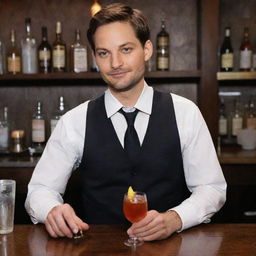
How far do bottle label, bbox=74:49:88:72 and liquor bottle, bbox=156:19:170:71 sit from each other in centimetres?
45

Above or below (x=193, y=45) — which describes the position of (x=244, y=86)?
below

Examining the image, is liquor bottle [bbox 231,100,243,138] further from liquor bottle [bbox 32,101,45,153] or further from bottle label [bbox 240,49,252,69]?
liquor bottle [bbox 32,101,45,153]

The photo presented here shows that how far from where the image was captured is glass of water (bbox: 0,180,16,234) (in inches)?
50.8

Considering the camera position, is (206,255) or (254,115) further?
(254,115)

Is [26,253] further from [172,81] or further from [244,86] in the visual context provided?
[244,86]

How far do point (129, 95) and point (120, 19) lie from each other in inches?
11.1

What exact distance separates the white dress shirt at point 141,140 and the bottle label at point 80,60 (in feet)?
3.41

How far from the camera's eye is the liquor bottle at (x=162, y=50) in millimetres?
2768

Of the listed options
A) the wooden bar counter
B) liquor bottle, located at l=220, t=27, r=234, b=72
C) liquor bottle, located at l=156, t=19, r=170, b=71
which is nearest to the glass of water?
the wooden bar counter

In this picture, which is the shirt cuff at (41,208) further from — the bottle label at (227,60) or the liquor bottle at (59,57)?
the bottle label at (227,60)

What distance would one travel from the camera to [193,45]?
2.92 meters

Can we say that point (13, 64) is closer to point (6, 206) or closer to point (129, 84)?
point (129, 84)

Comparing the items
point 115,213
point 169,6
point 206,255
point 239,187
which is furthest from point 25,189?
point 206,255

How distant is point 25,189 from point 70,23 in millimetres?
1106
